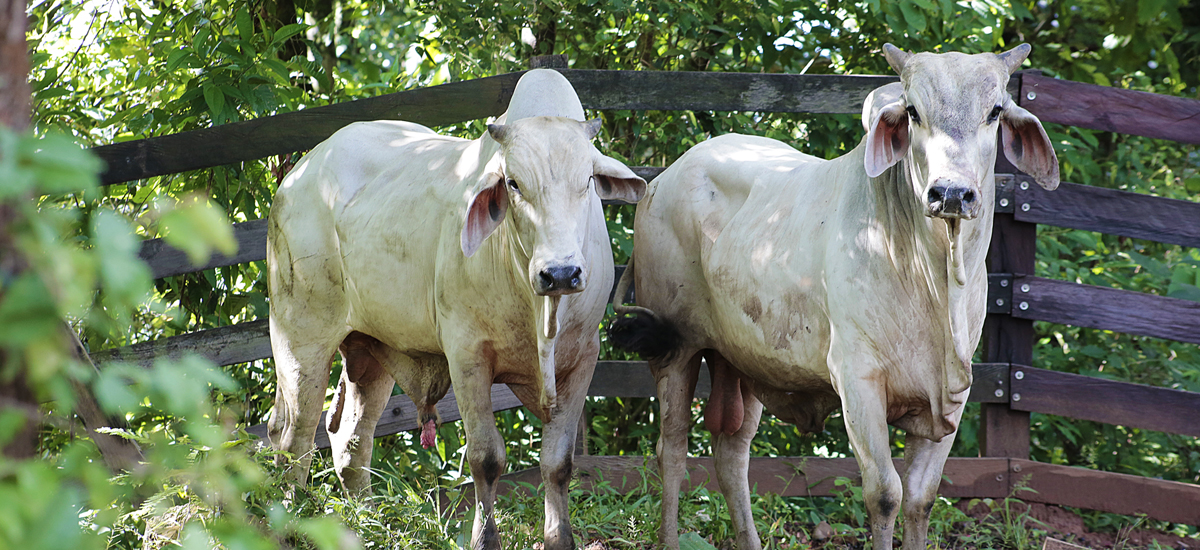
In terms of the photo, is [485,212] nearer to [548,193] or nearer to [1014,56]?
[548,193]

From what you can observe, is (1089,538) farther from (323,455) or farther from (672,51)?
(323,455)

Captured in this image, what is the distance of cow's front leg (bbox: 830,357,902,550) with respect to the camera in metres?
3.32

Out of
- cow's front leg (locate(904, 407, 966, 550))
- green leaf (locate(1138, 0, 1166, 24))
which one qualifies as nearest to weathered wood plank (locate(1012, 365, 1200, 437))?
cow's front leg (locate(904, 407, 966, 550))

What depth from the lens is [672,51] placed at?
5746mm

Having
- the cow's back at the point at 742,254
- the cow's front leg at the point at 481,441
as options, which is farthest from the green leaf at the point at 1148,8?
the cow's front leg at the point at 481,441

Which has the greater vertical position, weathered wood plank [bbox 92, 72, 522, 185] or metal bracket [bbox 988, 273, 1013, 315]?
weathered wood plank [bbox 92, 72, 522, 185]

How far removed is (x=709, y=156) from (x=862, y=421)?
1.36 m

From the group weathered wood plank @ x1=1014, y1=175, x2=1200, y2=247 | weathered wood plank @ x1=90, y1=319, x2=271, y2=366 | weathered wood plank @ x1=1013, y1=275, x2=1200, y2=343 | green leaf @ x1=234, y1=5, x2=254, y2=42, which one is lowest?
weathered wood plank @ x1=90, y1=319, x2=271, y2=366

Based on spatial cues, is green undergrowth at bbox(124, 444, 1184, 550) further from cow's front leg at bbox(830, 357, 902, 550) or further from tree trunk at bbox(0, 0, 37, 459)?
tree trunk at bbox(0, 0, 37, 459)

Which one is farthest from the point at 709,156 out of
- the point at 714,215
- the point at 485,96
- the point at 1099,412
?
the point at 1099,412

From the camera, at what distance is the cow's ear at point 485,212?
3.40m

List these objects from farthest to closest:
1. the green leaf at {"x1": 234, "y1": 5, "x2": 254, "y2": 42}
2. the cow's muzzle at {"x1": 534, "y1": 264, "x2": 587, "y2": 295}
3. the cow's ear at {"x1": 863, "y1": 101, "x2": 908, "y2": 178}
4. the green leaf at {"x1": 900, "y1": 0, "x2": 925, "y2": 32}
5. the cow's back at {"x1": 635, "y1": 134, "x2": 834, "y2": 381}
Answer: the green leaf at {"x1": 900, "y1": 0, "x2": 925, "y2": 32} → the green leaf at {"x1": 234, "y1": 5, "x2": 254, "y2": 42} → the cow's back at {"x1": 635, "y1": 134, "x2": 834, "y2": 381} → the cow's ear at {"x1": 863, "y1": 101, "x2": 908, "y2": 178} → the cow's muzzle at {"x1": 534, "y1": 264, "x2": 587, "y2": 295}

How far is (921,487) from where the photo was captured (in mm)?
3523

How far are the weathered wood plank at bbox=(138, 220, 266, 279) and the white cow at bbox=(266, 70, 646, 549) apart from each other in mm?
374
